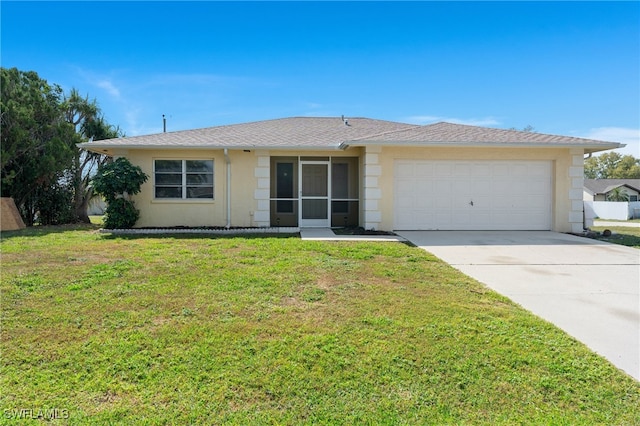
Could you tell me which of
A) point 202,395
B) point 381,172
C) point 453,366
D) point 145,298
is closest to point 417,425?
point 453,366

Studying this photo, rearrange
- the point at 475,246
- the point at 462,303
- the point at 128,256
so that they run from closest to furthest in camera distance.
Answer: the point at 462,303 < the point at 128,256 < the point at 475,246

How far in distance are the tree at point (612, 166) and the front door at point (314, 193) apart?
68.2 m

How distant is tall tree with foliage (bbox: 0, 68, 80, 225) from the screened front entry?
8518 millimetres

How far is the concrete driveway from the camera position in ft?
11.5

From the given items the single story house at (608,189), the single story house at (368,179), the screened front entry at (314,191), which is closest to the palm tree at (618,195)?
the single story house at (608,189)

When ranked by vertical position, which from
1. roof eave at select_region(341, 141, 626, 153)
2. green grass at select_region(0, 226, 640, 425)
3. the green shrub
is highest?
roof eave at select_region(341, 141, 626, 153)

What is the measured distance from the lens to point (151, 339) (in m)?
3.29

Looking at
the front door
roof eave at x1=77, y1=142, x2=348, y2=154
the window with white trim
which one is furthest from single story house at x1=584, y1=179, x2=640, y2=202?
the window with white trim

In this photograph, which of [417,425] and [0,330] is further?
[0,330]

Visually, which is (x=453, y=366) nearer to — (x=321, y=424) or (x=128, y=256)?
(x=321, y=424)

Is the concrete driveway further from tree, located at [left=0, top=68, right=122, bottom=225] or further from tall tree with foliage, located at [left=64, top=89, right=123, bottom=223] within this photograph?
tall tree with foliage, located at [left=64, top=89, right=123, bottom=223]

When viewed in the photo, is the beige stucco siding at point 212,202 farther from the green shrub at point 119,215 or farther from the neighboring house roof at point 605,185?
the neighboring house roof at point 605,185

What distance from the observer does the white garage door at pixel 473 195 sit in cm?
1140

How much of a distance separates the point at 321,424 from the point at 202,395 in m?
0.87
